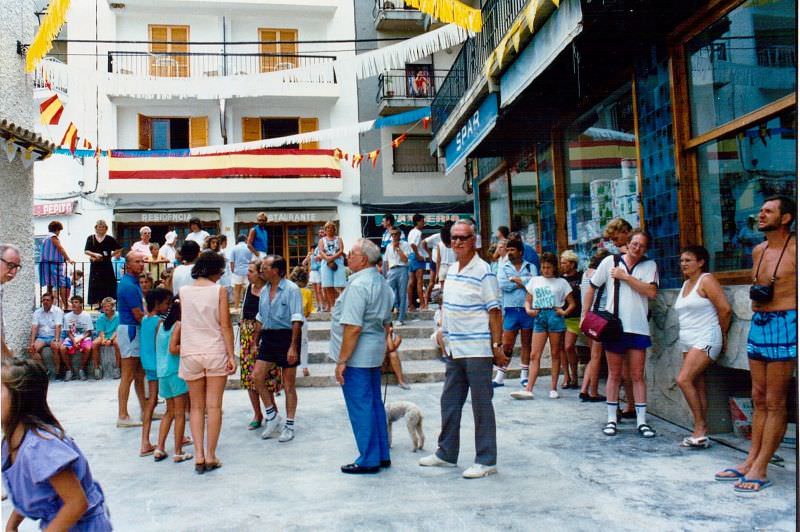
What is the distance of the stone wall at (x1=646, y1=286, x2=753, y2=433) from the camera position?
4.94 metres

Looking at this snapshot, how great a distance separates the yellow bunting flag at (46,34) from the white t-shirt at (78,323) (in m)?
4.88

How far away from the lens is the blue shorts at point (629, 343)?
544 centimetres

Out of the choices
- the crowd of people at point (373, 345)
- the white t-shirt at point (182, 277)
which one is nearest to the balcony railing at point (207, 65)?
the white t-shirt at point (182, 277)

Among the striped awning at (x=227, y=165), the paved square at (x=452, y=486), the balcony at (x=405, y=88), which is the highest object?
the balcony at (x=405, y=88)

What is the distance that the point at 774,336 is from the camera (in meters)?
3.82

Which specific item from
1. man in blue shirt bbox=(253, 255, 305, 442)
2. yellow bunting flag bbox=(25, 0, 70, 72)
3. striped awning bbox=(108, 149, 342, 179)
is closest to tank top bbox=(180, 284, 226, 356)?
man in blue shirt bbox=(253, 255, 305, 442)

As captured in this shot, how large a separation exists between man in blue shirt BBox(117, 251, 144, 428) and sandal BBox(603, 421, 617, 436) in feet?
13.3

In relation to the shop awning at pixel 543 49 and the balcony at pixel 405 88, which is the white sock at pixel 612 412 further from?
the balcony at pixel 405 88

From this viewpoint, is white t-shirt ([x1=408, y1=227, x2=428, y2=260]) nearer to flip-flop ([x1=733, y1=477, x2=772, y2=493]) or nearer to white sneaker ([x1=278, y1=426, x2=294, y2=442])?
white sneaker ([x1=278, y1=426, x2=294, y2=442])

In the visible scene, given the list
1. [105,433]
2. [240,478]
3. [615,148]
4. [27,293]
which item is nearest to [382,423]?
[240,478]

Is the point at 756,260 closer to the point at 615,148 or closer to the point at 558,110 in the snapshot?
the point at 615,148

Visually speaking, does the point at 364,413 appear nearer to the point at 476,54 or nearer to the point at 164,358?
the point at 164,358

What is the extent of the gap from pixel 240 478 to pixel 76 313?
5.11m

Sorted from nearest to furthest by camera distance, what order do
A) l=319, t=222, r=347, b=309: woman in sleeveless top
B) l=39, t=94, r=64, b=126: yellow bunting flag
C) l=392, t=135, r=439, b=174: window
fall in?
1. l=39, t=94, r=64, b=126: yellow bunting flag
2. l=319, t=222, r=347, b=309: woman in sleeveless top
3. l=392, t=135, r=439, b=174: window
